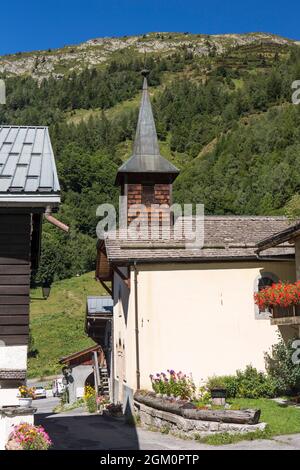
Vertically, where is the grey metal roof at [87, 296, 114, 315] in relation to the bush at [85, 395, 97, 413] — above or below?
above

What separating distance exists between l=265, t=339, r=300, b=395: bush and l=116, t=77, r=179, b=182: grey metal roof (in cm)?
775

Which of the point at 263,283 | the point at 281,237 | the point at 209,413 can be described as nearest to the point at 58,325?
the point at 263,283

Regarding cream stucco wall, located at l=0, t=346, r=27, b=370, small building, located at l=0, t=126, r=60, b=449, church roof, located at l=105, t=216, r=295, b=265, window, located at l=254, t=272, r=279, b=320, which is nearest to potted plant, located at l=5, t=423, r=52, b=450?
small building, located at l=0, t=126, r=60, b=449

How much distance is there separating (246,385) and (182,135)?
10950cm

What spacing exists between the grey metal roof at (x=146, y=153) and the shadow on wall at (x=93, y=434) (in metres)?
8.49

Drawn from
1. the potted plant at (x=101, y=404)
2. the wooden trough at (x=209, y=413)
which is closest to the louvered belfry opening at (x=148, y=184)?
the potted plant at (x=101, y=404)

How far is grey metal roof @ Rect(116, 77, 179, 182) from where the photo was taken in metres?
20.3

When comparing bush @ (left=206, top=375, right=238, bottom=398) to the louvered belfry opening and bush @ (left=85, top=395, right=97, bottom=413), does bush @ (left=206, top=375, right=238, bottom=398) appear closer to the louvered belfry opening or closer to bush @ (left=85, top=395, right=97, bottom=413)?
the louvered belfry opening

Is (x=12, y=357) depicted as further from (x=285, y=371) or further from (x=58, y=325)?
(x=58, y=325)

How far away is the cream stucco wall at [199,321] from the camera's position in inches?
623

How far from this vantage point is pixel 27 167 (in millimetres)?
7945

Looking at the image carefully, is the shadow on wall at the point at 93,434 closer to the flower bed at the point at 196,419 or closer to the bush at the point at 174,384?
the flower bed at the point at 196,419

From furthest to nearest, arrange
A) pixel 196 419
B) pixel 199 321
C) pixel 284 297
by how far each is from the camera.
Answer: pixel 199 321
pixel 284 297
pixel 196 419
